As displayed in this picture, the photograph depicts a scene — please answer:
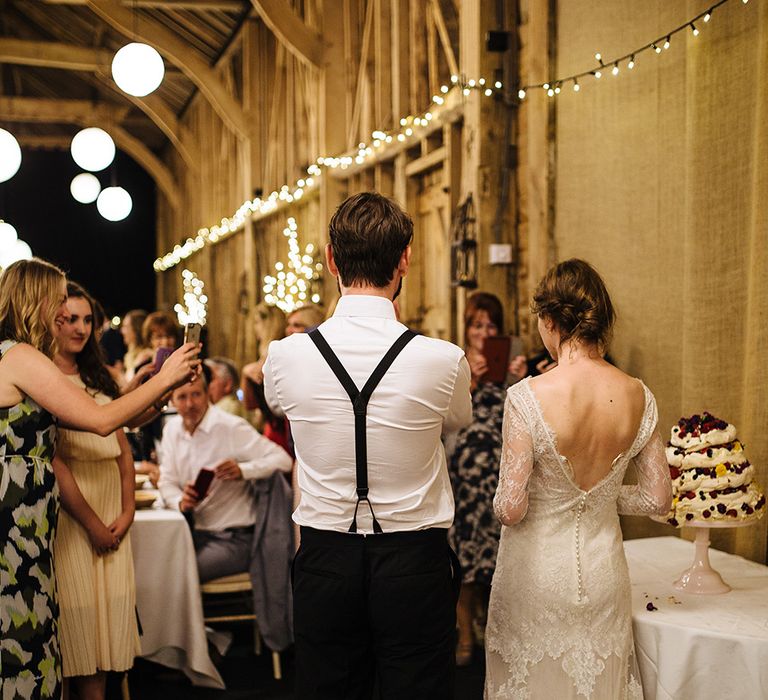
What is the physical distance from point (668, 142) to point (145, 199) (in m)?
16.2

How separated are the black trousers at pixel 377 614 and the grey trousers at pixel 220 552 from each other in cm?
229

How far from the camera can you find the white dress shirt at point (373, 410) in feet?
6.52

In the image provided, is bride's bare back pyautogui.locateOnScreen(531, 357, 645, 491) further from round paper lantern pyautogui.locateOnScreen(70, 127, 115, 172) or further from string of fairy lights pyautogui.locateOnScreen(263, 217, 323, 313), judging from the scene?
round paper lantern pyautogui.locateOnScreen(70, 127, 115, 172)

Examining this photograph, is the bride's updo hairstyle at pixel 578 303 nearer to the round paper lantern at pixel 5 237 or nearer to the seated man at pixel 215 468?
the seated man at pixel 215 468

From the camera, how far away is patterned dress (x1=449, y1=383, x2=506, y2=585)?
Answer: 4.19 meters

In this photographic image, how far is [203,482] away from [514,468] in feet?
6.69

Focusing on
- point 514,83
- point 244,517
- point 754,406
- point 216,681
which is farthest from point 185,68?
point 754,406

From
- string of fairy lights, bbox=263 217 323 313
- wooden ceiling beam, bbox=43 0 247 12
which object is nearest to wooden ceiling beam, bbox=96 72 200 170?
wooden ceiling beam, bbox=43 0 247 12

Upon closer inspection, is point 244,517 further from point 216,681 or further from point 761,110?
point 761,110

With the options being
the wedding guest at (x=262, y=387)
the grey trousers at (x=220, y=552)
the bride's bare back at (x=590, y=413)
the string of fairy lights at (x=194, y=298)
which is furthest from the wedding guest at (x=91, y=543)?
the string of fairy lights at (x=194, y=298)

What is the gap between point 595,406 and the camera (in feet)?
7.68

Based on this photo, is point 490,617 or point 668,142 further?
point 668,142

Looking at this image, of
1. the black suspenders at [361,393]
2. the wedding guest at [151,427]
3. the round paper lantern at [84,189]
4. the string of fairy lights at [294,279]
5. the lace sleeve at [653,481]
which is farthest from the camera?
the round paper lantern at [84,189]

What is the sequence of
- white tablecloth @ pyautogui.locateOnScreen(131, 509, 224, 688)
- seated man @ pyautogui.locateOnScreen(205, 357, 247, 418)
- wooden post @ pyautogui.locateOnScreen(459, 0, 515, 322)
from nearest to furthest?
1. white tablecloth @ pyautogui.locateOnScreen(131, 509, 224, 688)
2. wooden post @ pyautogui.locateOnScreen(459, 0, 515, 322)
3. seated man @ pyautogui.locateOnScreen(205, 357, 247, 418)
